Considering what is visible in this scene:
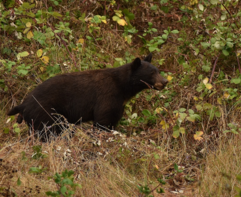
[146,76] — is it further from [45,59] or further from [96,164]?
[96,164]

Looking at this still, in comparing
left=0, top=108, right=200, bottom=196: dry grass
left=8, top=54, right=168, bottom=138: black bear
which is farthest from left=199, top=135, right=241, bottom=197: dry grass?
left=8, top=54, right=168, bottom=138: black bear

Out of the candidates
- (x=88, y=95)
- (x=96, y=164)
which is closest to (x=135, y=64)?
(x=88, y=95)

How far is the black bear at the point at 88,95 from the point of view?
18.4 feet

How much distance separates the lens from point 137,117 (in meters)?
6.48

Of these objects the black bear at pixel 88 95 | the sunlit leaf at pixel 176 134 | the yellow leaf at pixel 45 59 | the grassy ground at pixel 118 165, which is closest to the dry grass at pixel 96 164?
the grassy ground at pixel 118 165

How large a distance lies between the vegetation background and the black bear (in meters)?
0.27

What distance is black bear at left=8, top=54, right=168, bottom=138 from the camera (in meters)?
5.61

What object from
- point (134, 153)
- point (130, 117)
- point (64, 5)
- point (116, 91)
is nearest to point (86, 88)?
point (116, 91)

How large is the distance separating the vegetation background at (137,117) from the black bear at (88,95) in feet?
0.89

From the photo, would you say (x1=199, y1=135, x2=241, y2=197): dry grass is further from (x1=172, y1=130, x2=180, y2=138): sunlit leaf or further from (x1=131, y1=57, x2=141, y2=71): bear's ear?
(x1=131, y1=57, x2=141, y2=71): bear's ear

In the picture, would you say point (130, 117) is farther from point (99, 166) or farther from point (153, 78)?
point (99, 166)

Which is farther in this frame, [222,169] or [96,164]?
[96,164]

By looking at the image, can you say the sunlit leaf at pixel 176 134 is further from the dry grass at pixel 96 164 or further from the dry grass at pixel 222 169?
the dry grass at pixel 222 169

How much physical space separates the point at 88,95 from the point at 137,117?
1000mm
